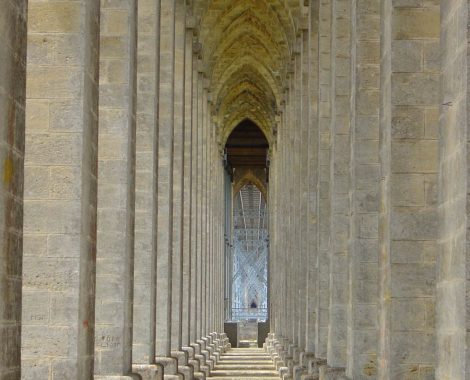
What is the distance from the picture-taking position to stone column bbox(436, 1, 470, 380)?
27.1 ft

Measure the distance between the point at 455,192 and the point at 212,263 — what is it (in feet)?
117

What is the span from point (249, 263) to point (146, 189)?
66906 mm

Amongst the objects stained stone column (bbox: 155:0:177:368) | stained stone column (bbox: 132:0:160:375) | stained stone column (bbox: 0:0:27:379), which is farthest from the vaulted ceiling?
stained stone column (bbox: 0:0:27:379)

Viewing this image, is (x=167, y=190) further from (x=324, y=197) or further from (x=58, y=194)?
(x=58, y=194)

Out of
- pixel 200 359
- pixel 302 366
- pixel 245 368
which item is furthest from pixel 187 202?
pixel 245 368

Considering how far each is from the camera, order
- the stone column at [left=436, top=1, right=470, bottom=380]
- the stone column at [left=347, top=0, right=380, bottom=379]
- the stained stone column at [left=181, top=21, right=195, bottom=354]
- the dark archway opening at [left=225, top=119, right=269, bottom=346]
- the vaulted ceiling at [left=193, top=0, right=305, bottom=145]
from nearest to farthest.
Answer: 1. the stone column at [left=436, top=1, right=470, bottom=380]
2. the stone column at [left=347, top=0, right=380, bottom=379]
3. the stained stone column at [left=181, top=21, right=195, bottom=354]
4. the vaulted ceiling at [left=193, top=0, right=305, bottom=145]
5. the dark archway opening at [left=225, top=119, right=269, bottom=346]

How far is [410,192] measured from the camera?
11734 millimetres

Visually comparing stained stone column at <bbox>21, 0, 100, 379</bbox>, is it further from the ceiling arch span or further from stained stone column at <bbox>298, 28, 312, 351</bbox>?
the ceiling arch span

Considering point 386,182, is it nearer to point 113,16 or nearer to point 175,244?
point 113,16

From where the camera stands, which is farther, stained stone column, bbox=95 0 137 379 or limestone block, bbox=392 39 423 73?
stained stone column, bbox=95 0 137 379

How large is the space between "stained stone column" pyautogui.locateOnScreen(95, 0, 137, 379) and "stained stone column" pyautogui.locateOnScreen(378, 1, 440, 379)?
4.56 metres

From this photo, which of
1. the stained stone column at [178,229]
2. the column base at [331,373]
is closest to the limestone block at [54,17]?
the column base at [331,373]

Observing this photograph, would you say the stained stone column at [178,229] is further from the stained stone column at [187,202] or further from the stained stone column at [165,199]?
the stained stone column at [165,199]

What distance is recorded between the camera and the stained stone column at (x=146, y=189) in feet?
62.1
